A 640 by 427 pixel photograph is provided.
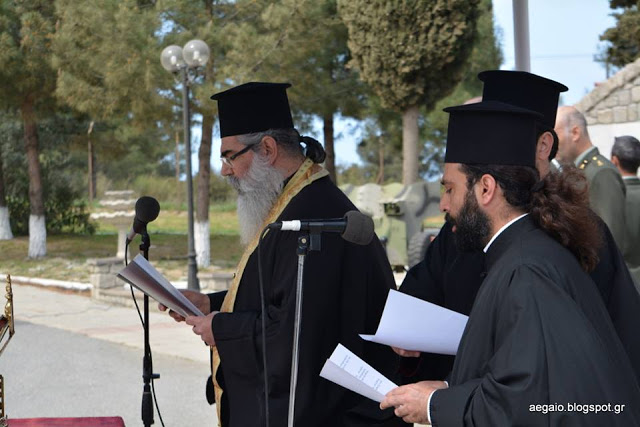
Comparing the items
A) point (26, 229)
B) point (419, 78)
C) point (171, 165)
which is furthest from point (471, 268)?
point (171, 165)

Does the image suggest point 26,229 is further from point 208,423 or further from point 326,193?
point 326,193

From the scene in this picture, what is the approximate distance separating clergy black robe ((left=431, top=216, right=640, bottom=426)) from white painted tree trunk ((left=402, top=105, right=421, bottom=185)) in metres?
19.4

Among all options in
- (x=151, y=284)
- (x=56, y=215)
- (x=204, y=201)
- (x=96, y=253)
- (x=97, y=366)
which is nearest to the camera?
(x=151, y=284)

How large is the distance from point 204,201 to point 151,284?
17173 millimetres

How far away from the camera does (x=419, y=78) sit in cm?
2114

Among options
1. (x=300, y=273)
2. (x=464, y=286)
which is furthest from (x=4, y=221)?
(x=300, y=273)

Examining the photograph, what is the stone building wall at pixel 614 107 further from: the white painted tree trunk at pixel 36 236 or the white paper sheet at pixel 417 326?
the white painted tree trunk at pixel 36 236

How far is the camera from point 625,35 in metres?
24.9

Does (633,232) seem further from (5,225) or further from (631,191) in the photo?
(5,225)

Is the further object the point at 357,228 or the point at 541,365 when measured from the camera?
the point at 357,228

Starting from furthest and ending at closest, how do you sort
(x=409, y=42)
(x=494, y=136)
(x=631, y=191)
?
(x=409, y=42)
(x=631, y=191)
(x=494, y=136)

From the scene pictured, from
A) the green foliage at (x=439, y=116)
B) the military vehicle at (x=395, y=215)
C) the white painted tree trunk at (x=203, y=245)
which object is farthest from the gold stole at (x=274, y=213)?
the green foliage at (x=439, y=116)

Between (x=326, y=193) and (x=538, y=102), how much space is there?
35.7 inches

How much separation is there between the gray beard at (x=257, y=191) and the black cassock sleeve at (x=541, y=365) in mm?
1456
